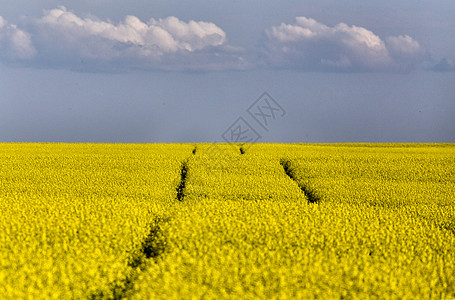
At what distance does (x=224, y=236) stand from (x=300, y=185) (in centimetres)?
1029

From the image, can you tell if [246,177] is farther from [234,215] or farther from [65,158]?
[65,158]

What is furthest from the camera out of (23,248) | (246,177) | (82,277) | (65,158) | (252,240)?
(65,158)

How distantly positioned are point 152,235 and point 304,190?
9.63 meters

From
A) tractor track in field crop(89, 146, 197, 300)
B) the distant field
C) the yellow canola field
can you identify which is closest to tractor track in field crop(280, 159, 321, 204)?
the distant field

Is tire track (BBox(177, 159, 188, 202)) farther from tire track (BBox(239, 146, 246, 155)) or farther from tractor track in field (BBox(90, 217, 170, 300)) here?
tire track (BBox(239, 146, 246, 155))

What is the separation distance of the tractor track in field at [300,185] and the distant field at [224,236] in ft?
0.37

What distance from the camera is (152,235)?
11.2 metres

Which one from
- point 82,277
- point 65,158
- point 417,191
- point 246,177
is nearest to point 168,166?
point 246,177

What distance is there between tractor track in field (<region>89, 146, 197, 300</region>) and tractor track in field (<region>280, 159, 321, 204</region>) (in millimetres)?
7382

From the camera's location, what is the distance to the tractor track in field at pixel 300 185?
1785 centimetres

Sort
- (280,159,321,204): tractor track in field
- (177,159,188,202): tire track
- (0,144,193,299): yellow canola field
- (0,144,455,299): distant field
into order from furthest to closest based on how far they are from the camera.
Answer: (280,159,321,204): tractor track in field → (177,159,188,202): tire track → (0,144,193,299): yellow canola field → (0,144,455,299): distant field

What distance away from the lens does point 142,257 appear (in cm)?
956

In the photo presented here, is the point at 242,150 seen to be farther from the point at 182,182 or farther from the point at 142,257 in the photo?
the point at 142,257

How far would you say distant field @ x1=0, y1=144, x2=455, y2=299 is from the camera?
7367mm
